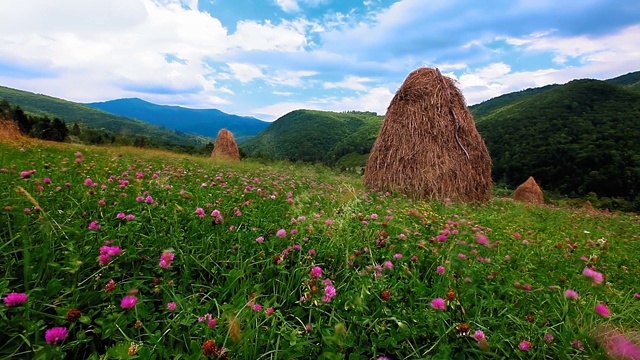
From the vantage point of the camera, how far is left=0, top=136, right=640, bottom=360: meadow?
1263 millimetres

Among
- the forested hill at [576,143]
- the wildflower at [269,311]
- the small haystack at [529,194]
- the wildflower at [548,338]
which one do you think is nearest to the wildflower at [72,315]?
the wildflower at [269,311]

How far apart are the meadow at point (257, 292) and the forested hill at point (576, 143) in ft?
169

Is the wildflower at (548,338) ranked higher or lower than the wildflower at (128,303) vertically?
lower

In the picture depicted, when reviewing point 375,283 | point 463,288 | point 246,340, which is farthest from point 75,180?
point 463,288

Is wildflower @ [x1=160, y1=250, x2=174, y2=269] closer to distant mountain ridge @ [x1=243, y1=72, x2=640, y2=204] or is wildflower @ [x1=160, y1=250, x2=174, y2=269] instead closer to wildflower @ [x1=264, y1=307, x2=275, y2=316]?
wildflower @ [x1=264, y1=307, x2=275, y2=316]

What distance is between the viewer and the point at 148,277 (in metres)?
1.69

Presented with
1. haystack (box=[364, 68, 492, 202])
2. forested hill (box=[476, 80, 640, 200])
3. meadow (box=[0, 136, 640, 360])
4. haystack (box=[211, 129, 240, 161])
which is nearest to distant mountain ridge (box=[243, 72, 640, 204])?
forested hill (box=[476, 80, 640, 200])

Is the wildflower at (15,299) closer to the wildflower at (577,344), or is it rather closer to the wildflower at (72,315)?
the wildflower at (72,315)

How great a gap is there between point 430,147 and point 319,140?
12157 centimetres

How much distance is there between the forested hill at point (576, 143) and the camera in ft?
140

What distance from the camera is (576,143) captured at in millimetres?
53312

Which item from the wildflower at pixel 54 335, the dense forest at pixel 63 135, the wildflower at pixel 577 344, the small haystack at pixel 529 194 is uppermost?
the dense forest at pixel 63 135

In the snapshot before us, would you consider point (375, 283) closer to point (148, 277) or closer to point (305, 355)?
point (305, 355)

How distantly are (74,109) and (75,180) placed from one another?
240906 mm
